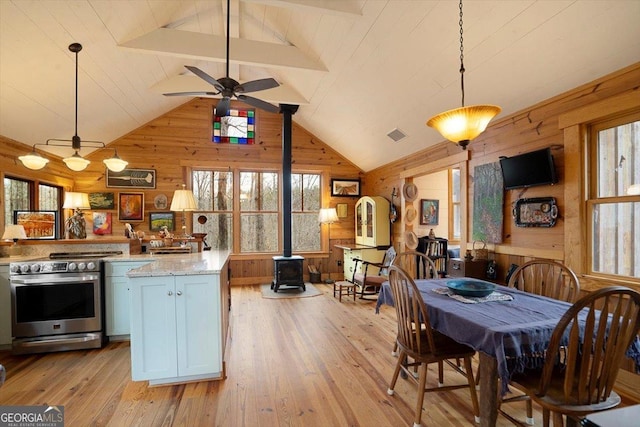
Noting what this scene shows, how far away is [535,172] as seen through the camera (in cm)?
295

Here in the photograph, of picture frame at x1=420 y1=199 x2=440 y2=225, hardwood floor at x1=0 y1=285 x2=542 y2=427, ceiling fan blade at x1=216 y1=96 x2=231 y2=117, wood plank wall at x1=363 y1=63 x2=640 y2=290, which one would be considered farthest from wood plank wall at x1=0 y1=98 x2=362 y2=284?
ceiling fan blade at x1=216 y1=96 x2=231 y2=117

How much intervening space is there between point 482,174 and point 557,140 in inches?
34.5

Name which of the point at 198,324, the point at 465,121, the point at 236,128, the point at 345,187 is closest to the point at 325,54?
the point at 465,121

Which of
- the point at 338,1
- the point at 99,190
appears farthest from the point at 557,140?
the point at 99,190

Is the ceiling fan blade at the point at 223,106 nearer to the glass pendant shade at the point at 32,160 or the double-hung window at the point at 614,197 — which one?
the glass pendant shade at the point at 32,160

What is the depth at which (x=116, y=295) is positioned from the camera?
3.22 metres

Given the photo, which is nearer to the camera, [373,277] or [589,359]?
[589,359]

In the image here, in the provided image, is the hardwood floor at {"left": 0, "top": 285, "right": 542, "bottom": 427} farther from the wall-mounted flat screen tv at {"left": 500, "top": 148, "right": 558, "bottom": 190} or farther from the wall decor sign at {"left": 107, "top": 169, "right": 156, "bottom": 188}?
the wall decor sign at {"left": 107, "top": 169, "right": 156, "bottom": 188}

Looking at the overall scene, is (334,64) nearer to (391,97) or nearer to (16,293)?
(391,97)

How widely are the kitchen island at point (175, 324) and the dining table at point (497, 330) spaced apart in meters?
1.65

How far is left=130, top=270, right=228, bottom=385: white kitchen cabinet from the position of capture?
2.35 metres

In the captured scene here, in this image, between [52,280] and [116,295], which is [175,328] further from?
[52,280]

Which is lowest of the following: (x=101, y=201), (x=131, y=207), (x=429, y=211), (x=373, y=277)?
(x=373, y=277)

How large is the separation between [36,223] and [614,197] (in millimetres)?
5856
